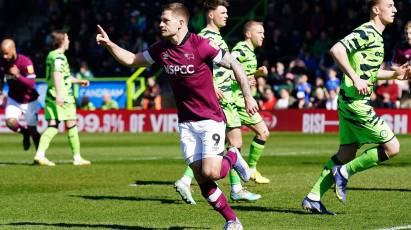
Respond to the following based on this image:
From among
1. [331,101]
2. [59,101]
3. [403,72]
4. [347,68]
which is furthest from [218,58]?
[331,101]

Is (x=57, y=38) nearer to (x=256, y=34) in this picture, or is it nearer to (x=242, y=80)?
(x=256, y=34)

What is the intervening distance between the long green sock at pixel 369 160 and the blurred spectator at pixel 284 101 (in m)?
23.1

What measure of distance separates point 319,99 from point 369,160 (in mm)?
22679

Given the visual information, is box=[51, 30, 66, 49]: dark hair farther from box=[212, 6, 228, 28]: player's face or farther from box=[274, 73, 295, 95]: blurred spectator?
box=[274, 73, 295, 95]: blurred spectator

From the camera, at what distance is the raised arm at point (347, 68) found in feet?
36.1

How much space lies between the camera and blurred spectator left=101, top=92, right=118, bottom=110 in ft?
120

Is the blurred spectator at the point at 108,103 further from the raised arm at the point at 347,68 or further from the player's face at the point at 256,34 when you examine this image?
the raised arm at the point at 347,68

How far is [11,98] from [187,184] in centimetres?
878

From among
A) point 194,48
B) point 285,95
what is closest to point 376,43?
point 194,48

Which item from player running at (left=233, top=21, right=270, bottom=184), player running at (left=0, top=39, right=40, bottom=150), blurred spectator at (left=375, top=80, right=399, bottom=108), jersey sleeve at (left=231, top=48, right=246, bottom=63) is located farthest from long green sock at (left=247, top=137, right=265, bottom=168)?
blurred spectator at (left=375, top=80, right=399, bottom=108)

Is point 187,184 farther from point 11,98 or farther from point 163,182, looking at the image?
point 11,98

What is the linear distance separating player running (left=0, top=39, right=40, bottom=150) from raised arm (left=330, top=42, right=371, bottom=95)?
1031 centimetres

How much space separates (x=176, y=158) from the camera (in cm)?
2217

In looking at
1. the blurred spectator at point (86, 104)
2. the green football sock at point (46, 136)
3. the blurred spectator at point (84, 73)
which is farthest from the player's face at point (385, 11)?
the blurred spectator at point (84, 73)
